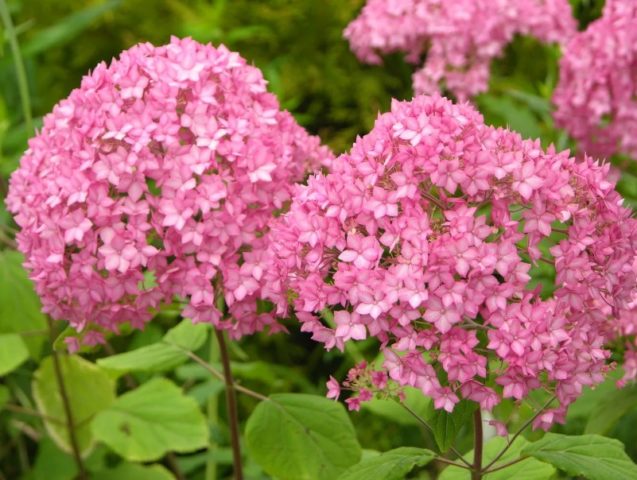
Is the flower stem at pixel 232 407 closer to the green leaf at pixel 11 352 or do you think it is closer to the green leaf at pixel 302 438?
the green leaf at pixel 302 438

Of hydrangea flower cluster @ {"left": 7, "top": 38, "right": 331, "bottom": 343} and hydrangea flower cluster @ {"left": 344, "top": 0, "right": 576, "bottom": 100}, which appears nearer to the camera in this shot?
hydrangea flower cluster @ {"left": 7, "top": 38, "right": 331, "bottom": 343}

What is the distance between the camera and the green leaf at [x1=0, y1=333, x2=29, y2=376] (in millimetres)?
2242

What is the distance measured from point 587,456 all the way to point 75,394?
1291 mm

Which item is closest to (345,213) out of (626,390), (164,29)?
(626,390)

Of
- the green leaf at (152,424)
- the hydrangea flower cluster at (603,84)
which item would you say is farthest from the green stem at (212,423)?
the hydrangea flower cluster at (603,84)

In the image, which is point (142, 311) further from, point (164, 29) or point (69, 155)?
point (164, 29)

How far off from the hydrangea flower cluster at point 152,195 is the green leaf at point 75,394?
67cm

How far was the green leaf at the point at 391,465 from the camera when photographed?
150cm

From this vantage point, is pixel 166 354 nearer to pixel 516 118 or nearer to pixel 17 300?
pixel 17 300

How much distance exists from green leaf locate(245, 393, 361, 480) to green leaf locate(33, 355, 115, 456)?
23.8 inches

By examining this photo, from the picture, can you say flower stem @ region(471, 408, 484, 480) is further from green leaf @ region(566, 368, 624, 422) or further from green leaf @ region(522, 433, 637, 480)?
green leaf @ region(566, 368, 624, 422)

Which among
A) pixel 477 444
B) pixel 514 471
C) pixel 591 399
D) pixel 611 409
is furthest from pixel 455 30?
pixel 477 444

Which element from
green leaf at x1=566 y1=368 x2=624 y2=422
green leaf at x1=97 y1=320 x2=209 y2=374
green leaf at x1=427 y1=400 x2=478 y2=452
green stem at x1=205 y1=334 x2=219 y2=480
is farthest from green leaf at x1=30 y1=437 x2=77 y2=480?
green leaf at x1=427 y1=400 x2=478 y2=452

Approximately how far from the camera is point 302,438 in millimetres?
1874
